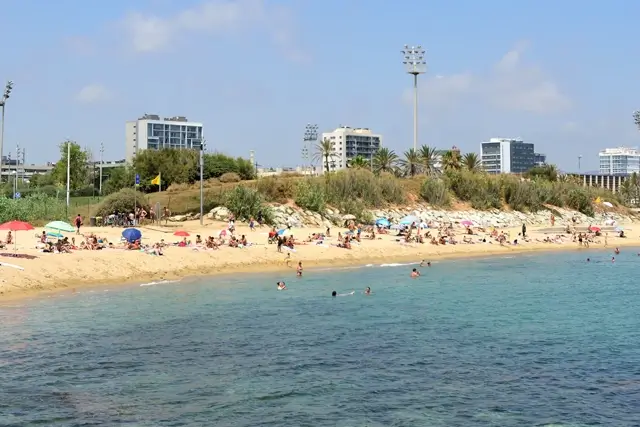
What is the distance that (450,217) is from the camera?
234ft

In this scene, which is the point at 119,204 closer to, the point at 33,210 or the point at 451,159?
the point at 33,210

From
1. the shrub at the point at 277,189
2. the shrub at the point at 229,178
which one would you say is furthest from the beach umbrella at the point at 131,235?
the shrub at the point at 229,178

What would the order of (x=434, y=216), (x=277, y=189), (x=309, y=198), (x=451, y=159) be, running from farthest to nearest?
(x=451, y=159) → (x=434, y=216) → (x=277, y=189) → (x=309, y=198)

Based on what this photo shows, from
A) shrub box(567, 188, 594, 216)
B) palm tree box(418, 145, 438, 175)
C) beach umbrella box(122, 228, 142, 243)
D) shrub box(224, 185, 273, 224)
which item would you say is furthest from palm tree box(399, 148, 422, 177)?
beach umbrella box(122, 228, 142, 243)

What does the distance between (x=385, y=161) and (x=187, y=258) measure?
47.6m

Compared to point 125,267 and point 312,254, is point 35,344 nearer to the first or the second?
point 125,267

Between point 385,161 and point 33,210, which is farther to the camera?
point 385,161

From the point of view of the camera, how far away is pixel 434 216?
231 feet

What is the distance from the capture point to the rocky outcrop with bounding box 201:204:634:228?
56.9m

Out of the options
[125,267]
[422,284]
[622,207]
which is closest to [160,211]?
[125,267]

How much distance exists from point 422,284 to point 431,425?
22009 millimetres

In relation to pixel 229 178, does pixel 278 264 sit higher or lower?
lower

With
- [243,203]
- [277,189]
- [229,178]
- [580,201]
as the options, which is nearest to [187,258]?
[243,203]

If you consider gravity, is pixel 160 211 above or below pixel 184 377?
above
